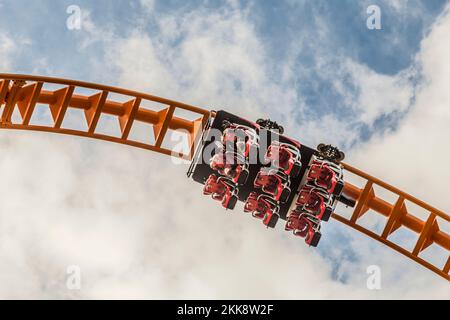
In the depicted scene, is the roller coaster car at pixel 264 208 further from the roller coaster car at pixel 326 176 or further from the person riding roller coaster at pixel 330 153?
the person riding roller coaster at pixel 330 153

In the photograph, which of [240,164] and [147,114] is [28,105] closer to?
[147,114]

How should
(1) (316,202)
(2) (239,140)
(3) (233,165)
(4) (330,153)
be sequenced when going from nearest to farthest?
(3) (233,165) < (2) (239,140) < (1) (316,202) < (4) (330,153)

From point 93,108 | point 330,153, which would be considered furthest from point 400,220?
point 93,108

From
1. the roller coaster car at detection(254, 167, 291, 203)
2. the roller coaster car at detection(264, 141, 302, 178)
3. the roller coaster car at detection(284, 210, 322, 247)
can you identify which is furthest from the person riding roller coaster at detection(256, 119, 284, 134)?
the roller coaster car at detection(284, 210, 322, 247)

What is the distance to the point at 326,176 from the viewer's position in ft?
33.5

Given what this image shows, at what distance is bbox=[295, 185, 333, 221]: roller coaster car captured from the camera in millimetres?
10117

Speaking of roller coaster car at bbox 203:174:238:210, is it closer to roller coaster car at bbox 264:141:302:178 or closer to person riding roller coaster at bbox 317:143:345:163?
roller coaster car at bbox 264:141:302:178

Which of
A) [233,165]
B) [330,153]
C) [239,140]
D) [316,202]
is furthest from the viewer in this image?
[330,153]

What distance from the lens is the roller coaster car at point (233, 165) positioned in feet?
32.3

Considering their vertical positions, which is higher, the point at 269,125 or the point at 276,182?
the point at 269,125

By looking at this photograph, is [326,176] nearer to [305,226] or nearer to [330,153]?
[330,153]

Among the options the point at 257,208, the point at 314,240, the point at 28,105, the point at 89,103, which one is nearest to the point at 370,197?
the point at 314,240

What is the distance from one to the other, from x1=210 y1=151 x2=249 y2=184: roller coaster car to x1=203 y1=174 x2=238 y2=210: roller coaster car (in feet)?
0.43

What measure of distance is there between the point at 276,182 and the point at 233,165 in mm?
727
